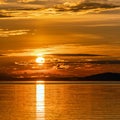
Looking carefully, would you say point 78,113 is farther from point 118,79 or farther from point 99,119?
point 118,79

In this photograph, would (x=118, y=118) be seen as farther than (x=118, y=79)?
No

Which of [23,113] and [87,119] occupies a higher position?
[23,113]

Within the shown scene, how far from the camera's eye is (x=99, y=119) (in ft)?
222

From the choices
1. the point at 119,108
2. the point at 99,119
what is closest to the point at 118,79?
the point at 119,108

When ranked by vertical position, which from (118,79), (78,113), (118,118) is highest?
(118,79)

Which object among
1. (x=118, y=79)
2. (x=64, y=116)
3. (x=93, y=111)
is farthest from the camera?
(x=118, y=79)

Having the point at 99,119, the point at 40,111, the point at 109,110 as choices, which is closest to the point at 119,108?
the point at 109,110

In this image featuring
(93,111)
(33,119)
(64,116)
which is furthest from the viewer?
(93,111)

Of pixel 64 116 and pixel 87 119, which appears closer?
pixel 87 119

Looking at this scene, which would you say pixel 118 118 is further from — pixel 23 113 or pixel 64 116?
pixel 23 113

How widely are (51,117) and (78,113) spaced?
5077mm

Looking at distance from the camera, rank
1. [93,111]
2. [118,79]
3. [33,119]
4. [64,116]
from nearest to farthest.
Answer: [33,119], [64,116], [93,111], [118,79]

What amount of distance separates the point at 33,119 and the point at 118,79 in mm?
133767

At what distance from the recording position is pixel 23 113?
3012 inches
